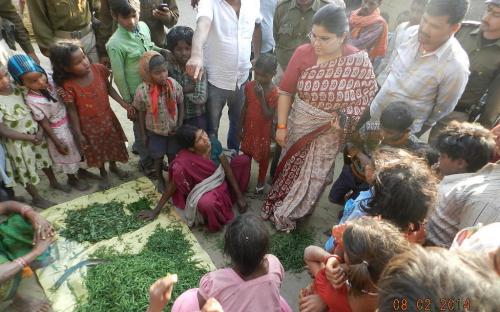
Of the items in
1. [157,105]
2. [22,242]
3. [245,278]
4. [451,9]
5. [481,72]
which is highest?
[451,9]

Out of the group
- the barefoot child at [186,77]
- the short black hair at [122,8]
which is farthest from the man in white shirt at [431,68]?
the short black hair at [122,8]

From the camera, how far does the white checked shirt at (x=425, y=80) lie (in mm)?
2629

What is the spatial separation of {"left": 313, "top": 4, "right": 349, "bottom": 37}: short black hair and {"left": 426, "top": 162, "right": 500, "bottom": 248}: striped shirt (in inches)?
49.2

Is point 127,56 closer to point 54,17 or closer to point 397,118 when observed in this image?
point 54,17

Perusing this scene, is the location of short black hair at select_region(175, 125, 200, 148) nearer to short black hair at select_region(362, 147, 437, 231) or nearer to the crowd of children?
the crowd of children

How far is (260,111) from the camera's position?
10.9ft

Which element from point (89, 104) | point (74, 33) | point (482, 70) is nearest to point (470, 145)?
point (482, 70)

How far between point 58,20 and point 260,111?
2540mm

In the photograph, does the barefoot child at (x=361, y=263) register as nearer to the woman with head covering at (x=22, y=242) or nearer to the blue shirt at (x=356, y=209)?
the blue shirt at (x=356, y=209)

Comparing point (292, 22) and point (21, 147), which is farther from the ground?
point (292, 22)

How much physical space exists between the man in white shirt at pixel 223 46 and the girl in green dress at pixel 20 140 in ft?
5.08

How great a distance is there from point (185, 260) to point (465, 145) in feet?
7.20

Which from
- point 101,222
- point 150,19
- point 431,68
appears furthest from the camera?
point 150,19
